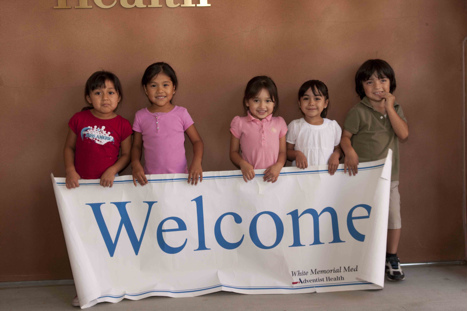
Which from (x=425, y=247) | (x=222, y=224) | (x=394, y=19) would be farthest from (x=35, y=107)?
(x=425, y=247)

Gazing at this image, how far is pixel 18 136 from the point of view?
271cm

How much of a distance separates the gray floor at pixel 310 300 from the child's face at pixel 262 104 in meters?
1.05

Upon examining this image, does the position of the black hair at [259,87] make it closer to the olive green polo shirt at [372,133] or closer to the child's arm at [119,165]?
the olive green polo shirt at [372,133]

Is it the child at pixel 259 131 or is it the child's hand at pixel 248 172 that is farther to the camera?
the child at pixel 259 131

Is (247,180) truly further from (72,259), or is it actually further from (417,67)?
(417,67)

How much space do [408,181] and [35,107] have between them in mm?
2535

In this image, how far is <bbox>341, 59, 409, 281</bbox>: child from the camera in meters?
2.57

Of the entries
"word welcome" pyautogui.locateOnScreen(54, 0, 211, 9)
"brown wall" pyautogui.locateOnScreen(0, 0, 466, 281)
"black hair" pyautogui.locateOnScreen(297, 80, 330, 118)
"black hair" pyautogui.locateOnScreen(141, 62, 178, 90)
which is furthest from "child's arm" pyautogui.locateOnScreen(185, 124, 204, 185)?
"word welcome" pyautogui.locateOnScreen(54, 0, 211, 9)

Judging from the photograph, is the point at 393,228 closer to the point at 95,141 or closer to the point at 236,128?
the point at 236,128

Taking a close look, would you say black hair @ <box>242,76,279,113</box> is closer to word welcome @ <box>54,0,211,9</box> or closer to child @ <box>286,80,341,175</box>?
child @ <box>286,80,341,175</box>

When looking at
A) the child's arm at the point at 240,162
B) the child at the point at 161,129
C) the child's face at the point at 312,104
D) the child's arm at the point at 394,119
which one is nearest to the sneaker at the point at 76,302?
the child at the point at 161,129

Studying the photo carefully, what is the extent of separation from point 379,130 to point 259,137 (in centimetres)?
76

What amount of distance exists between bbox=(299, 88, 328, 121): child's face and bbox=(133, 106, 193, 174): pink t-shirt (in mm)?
717

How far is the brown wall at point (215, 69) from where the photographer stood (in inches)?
106
